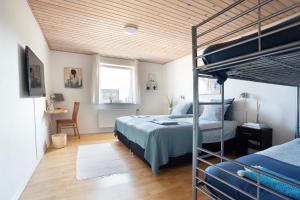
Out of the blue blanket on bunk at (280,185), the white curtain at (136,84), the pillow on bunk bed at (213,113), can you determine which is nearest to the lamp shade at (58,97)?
the white curtain at (136,84)

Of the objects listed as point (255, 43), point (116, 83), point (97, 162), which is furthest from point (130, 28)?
point (116, 83)

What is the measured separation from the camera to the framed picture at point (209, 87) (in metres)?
3.88

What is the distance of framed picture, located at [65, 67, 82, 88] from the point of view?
4652mm

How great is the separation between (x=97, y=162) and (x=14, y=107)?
1441 mm

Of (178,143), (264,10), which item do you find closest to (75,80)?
(178,143)

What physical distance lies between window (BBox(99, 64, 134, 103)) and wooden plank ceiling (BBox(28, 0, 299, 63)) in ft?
3.07

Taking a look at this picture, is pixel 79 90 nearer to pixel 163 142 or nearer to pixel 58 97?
pixel 58 97

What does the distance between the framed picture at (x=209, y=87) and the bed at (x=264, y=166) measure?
8.30 feet

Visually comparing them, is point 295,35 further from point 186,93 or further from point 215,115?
point 186,93

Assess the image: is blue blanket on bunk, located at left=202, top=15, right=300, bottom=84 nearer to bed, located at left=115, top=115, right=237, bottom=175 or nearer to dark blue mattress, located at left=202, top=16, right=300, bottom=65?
dark blue mattress, located at left=202, top=16, right=300, bottom=65

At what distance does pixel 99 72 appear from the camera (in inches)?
190

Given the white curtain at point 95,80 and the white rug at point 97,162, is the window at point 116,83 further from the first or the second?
the white rug at point 97,162

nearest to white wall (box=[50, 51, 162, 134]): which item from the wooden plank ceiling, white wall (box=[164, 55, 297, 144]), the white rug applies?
the wooden plank ceiling

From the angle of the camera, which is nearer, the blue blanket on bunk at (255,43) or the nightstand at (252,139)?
the blue blanket on bunk at (255,43)
